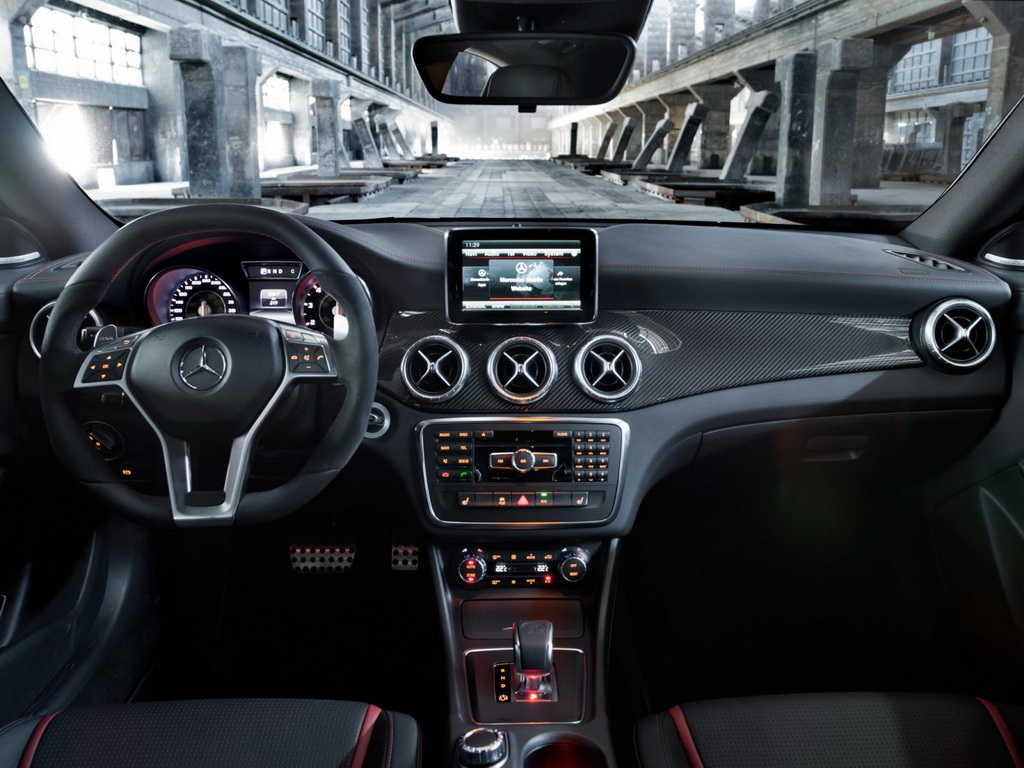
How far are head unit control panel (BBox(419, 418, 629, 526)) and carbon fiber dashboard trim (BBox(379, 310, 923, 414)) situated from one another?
2.0 inches

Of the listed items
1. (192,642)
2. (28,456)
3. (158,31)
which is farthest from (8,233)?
(158,31)

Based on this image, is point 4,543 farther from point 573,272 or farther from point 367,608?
point 573,272

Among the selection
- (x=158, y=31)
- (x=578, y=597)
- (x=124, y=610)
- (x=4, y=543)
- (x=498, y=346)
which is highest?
(x=158, y=31)

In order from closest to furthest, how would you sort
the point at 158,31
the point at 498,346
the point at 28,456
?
the point at 498,346, the point at 28,456, the point at 158,31

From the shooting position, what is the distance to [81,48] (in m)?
16.8

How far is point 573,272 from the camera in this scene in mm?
2152

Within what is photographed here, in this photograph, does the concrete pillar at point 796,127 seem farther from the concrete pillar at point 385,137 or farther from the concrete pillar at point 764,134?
the concrete pillar at point 385,137

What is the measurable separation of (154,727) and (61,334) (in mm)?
754

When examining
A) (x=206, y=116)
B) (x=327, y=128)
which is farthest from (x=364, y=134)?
(x=206, y=116)

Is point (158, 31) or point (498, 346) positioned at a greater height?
point (158, 31)

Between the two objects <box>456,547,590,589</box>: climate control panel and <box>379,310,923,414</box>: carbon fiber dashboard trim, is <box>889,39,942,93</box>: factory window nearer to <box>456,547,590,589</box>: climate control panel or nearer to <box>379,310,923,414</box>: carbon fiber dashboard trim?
<box>379,310,923,414</box>: carbon fiber dashboard trim

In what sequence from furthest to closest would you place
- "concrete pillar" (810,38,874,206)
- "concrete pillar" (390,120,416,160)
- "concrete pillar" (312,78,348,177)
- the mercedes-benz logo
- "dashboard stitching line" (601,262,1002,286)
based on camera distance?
"concrete pillar" (390,120,416,160), "concrete pillar" (312,78,348,177), "concrete pillar" (810,38,874,206), "dashboard stitching line" (601,262,1002,286), the mercedes-benz logo

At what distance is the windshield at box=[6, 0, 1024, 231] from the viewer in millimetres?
5632

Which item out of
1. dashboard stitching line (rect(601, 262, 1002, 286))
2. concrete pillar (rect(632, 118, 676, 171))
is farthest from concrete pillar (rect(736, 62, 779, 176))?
dashboard stitching line (rect(601, 262, 1002, 286))
